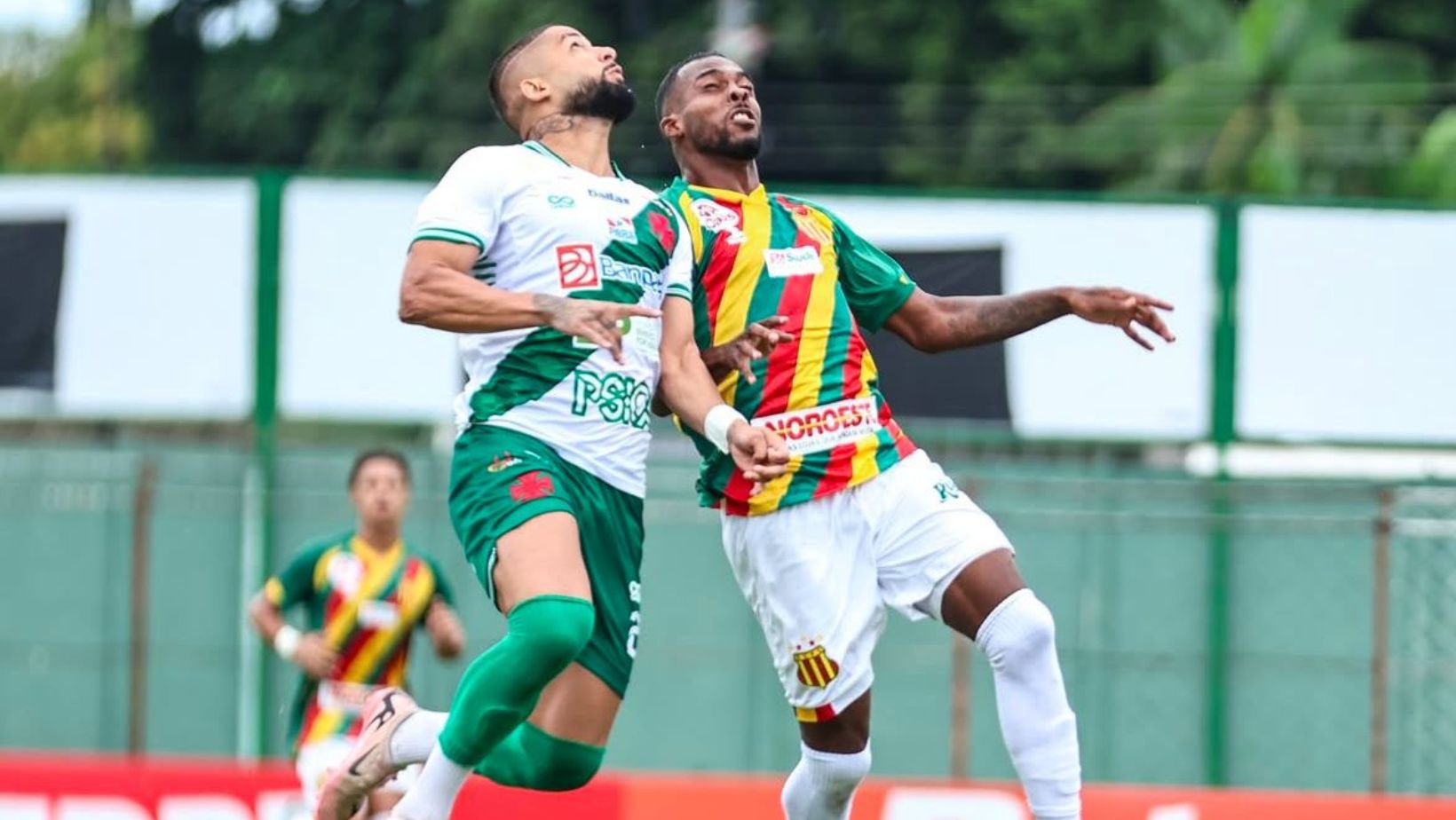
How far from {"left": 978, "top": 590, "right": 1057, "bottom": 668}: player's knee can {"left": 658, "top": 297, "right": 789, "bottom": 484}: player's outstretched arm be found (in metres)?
0.80

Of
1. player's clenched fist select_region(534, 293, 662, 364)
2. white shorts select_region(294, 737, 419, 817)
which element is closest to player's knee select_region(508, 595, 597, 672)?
player's clenched fist select_region(534, 293, 662, 364)

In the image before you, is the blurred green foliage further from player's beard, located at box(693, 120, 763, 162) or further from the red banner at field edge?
player's beard, located at box(693, 120, 763, 162)

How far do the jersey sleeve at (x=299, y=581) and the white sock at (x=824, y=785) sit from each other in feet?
11.7

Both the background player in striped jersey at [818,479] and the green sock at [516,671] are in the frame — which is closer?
the green sock at [516,671]

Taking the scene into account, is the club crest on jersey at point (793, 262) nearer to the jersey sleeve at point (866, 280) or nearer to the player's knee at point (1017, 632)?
the jersey sleeve at point (866, 280)

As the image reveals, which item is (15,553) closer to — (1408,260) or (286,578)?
(286,578)

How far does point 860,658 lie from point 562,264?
1.49 m

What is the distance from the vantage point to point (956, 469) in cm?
1301

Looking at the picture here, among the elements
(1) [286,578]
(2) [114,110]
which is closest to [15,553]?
(1) [286,578]

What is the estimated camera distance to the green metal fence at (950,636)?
12.8 metres

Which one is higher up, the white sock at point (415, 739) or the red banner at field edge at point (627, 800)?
the white sock at point (415, 739)

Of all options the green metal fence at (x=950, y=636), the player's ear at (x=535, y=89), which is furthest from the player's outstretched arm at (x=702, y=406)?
the green metal fence at (x=950, y=636)

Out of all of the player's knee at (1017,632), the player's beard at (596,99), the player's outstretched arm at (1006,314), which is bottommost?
the player's knee at (1017,632)

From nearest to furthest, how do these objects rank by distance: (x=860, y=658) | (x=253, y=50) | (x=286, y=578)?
(x=860, y=658) → (x=286, y=578) → (x=253, y=50)
